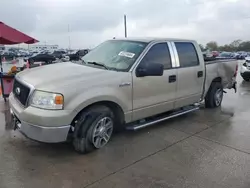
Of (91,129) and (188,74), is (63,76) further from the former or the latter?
(188,74)

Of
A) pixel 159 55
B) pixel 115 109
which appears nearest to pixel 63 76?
pixel 115 109

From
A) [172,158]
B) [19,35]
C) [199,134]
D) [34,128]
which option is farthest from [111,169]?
[19,35]

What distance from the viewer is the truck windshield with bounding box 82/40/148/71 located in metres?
4.13

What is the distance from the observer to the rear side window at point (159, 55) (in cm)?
435

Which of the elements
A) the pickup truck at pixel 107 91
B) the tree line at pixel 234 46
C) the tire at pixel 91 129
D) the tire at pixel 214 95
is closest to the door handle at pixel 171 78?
the pickup truck at pixel 107 91

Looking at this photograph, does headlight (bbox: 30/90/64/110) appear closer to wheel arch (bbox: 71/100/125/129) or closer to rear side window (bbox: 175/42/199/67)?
wheel arch (bbox: 71/100/125/129)

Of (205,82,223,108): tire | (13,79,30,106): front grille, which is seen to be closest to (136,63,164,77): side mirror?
(13,79,30,106): front grille

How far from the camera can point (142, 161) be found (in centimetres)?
352

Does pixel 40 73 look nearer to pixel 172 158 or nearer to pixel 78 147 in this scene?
pixel 78 147

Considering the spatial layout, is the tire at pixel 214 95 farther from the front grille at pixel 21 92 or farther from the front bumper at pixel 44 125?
the front grille at pixel 21 92

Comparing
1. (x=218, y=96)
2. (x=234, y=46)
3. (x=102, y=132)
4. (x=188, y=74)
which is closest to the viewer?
(x=102, y=132)

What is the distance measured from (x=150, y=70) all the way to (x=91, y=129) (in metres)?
1.34

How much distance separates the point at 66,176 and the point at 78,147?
560mm

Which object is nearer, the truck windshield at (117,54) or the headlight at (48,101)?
the headlight at (48,101)
